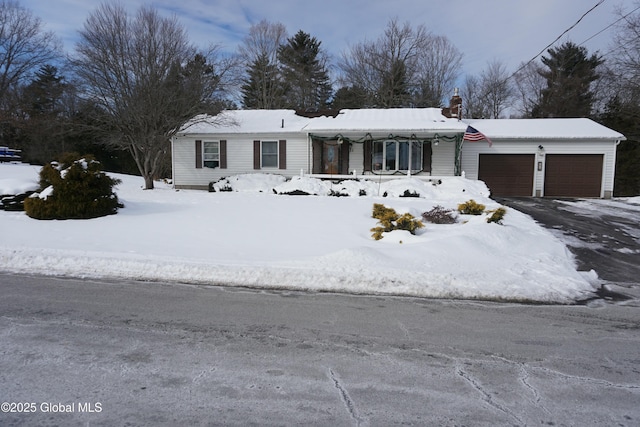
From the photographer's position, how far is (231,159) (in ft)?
70.7

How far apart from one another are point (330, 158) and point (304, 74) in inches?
799

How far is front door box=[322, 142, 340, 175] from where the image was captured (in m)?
21.6

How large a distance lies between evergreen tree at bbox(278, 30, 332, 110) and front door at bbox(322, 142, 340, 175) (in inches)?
701

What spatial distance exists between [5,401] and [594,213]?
55.8ft

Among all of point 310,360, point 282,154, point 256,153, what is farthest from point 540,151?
point 310,360

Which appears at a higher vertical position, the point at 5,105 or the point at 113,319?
the point at 5,105

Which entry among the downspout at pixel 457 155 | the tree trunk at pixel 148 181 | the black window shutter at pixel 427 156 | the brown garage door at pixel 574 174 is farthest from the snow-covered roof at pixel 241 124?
the brown garage door at pixel 574 174

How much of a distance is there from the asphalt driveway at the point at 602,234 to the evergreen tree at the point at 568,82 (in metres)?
19.3

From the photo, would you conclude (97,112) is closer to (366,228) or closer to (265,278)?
(366,228)

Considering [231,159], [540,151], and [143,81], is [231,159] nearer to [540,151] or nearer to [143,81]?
[143,81]

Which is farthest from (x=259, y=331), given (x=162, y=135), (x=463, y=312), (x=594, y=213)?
(x=162, y=135)

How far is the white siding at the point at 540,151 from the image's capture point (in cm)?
2073

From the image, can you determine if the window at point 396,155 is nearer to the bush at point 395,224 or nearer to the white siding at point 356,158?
the white siding at point 356,158

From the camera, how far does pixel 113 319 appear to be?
15.2 feet
